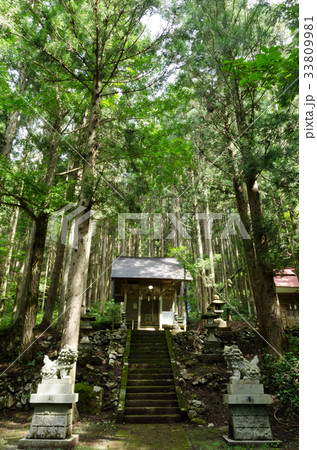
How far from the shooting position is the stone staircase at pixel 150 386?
240 inches

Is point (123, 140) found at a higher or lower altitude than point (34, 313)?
higher

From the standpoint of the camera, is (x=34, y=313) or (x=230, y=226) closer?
(x=34, y=313)

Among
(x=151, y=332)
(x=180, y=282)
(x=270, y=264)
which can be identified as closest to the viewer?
(x=270, y=264)

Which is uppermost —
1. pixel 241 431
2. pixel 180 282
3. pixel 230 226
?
pixel 230 226

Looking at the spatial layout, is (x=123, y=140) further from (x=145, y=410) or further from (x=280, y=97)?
Answer: (x=145, y=410)

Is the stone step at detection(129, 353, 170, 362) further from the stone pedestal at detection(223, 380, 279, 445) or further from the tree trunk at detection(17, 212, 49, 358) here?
the stone pedestal at detection(223, 380, 279, 445)

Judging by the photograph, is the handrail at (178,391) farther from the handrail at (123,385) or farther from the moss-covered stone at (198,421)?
the handrail at (123,385)

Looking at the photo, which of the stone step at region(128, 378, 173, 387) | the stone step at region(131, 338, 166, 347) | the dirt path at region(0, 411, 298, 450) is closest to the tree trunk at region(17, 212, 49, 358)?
the dirt path at region(0, 411, 298, 450)

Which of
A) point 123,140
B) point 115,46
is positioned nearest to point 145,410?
point 123,140

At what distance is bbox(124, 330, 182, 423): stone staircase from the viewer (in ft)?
20.0

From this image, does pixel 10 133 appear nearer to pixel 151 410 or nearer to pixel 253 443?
pixel 151 410

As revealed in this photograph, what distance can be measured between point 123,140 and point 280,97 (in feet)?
13.7

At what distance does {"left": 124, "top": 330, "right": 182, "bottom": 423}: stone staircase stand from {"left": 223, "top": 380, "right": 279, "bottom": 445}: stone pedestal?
2.24 metres

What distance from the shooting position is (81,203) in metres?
6.19
